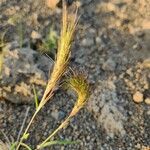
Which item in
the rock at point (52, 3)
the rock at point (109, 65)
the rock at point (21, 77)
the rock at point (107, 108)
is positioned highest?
the rock at point (52, 3)

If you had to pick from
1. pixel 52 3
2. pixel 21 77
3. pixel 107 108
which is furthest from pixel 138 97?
pixel 52 3

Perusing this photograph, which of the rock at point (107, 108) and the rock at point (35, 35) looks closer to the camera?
the rock at point (107, 108)

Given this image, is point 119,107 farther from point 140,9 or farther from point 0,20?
point 0,20

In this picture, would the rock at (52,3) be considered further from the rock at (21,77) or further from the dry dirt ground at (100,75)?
the rock at (21,77)

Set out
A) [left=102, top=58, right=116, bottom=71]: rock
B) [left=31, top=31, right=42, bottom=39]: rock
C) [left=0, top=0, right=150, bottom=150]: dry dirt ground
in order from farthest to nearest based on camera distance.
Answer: [left=31, top=31, right=42, bottom=39]: rock
[left=102, top=58, right=116, bottom=71]: rock
[left=0, top=0, right=150, bottom=150]: dry dirt ground

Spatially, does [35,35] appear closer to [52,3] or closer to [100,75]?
[52,3]

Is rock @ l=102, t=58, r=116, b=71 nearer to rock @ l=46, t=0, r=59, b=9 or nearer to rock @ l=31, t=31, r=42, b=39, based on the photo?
rock @ l=31, t=31, r=42, b=39

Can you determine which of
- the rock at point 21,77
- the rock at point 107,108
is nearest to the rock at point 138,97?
the rock at point 107,108

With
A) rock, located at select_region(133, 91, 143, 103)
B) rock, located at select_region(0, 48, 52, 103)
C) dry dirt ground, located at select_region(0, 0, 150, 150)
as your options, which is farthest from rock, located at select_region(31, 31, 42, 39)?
rock, located at select_region(133, 91, 143, 103)
